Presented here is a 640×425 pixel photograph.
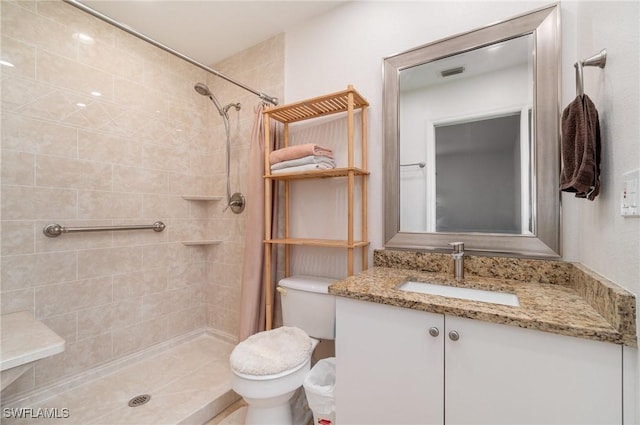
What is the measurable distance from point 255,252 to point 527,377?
4.80ft

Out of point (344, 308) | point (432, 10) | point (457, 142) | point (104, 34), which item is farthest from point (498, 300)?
point (104, 34)

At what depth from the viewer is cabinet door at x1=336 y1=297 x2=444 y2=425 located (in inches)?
36.3

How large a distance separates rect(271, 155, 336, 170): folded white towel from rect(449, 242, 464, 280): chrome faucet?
0.83m

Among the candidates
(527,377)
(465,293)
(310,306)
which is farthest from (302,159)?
(527,377)

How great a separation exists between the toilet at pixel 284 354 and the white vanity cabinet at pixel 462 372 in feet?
0.81

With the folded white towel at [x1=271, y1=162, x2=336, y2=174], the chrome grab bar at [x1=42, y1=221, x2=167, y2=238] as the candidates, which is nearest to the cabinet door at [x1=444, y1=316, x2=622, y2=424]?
the folded white towel at [x1=271, y1=162, x2=336, y2=174]

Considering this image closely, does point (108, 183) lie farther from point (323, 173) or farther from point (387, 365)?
point (387, 365)

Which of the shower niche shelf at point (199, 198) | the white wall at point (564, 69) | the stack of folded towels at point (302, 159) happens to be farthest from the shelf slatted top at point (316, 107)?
the shower niche shelf at point (199, 198)

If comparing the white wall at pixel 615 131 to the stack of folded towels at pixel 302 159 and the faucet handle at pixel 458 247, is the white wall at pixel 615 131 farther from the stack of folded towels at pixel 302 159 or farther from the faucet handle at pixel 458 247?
the stack of folded towels at pixel 302 159

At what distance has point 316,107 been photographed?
166cm

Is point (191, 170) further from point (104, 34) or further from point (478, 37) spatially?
point (478, 37)

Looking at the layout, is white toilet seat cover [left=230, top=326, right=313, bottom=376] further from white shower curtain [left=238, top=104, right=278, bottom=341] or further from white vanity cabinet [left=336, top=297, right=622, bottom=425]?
white shower curtain [left=238, top=104, right=278, bottom=341]

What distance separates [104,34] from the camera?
180cm

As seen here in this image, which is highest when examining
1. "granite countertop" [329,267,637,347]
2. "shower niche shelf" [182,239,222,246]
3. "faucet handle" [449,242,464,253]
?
"faucet handle" [449,242,464,253]
